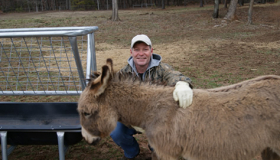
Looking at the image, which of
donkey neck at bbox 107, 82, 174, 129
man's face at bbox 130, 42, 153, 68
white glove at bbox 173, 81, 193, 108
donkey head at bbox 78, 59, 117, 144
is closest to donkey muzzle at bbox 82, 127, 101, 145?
donkey head at bbox 78, 59, 117, 144

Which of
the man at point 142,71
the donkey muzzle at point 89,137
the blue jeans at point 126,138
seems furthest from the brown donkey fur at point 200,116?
the blue jeans at point 126,138

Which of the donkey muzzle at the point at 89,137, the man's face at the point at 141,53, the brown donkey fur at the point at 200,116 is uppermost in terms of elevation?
the man's face at the point at 141,53

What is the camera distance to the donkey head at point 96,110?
2676mm

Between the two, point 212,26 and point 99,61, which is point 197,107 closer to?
point 99,61

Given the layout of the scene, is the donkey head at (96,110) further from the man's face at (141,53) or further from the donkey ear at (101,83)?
the man's face at (141,53)

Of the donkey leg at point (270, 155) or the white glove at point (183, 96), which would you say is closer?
the white glove at point (183, 96)

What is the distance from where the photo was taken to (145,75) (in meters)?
3.64

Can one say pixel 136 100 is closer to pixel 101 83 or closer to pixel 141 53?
A: pixel 101 83

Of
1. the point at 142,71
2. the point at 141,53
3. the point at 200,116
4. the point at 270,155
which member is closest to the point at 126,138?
the point at 142,71

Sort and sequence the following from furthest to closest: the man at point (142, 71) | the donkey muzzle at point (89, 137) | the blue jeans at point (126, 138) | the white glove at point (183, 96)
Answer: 1. the blue jeans at point (126, 138)
2. the man at point (142, 71)
3. the donkey muzzle at point (89, 137)
4. the white glove at point (183, 96)

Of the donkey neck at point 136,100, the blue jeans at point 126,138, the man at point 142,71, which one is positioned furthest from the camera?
the blue jeans at point 126,138

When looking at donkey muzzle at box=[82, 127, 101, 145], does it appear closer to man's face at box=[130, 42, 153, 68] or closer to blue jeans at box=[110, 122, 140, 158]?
blue jeans at box=[110, 122, 140, 158]

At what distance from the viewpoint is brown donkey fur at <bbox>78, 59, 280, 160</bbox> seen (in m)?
2.58

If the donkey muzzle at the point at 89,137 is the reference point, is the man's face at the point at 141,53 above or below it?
above
